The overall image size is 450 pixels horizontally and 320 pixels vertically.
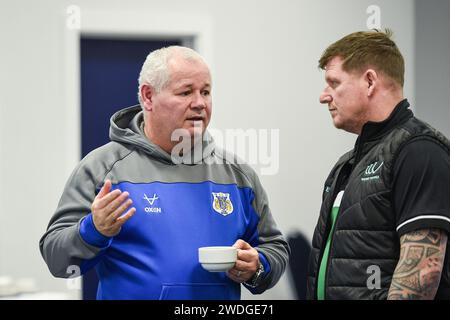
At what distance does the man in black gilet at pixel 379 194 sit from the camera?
1.44 meters

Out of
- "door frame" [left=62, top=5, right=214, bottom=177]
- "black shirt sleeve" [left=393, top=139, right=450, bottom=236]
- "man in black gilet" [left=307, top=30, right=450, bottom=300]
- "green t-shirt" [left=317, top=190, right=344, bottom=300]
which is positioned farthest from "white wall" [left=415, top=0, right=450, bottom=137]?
"black shirt sleeve" [left=393, top=139, right=450, bottom=236]

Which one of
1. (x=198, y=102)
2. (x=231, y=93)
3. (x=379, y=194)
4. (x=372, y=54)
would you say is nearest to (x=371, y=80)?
(x=372, y=54)

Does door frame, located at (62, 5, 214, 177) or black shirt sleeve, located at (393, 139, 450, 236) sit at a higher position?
door frame, located at (62, 5, 214, 177)

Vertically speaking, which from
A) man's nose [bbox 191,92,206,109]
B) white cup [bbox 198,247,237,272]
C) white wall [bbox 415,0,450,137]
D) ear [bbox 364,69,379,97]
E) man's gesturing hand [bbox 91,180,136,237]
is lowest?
white cup [bbox 198,247,237,272]

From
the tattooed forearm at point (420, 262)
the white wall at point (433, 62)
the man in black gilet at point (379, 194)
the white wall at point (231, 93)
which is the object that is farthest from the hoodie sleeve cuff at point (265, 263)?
the white wall at point (433, 62)

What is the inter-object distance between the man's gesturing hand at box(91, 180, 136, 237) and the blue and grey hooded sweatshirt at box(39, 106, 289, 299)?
65 mm

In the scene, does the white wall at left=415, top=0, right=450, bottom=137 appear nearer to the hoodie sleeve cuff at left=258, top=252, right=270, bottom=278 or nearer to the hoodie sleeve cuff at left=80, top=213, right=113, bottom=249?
the hoodie sleeve cuff at left=258, top=252, right=270, bottom=278

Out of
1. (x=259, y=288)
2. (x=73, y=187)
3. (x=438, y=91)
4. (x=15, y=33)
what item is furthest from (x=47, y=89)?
(x=438, y=91)

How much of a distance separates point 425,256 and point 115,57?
6.62 feet

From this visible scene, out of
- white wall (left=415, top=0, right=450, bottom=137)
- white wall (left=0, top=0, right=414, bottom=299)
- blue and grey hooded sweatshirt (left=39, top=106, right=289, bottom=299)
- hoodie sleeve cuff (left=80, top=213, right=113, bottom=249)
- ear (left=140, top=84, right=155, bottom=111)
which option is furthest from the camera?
white wall (left=415, top=0, right=450, bottom=137)

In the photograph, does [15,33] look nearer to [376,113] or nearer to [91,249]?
[91,249]

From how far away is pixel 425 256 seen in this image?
1.43m

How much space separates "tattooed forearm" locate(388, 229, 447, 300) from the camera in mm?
1436

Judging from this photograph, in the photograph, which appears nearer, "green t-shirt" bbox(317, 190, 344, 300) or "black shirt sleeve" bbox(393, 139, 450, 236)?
"black shirt sleeve" bbox(393, 139, 450, 236)
